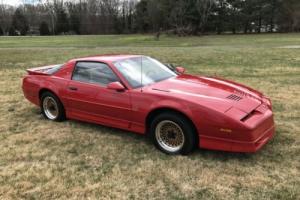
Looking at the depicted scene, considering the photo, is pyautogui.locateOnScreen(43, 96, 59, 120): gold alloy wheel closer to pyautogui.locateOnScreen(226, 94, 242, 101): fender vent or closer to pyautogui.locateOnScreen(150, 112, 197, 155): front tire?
pyautogui.locateOnScreen(150, 112, 197, 155): front tire

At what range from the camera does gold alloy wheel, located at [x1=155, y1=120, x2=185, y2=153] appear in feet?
16.0

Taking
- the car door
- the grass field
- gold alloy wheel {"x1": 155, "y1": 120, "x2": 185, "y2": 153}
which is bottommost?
the grass field

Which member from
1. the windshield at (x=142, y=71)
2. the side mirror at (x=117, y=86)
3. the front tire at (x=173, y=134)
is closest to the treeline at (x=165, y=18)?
the windshield at (x=142, y=71)

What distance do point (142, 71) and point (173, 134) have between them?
4.35ft

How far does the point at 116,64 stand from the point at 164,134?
146cm

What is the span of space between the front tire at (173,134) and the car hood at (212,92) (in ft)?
1.05

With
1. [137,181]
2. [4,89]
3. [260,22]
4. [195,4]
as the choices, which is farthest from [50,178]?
[260,22]

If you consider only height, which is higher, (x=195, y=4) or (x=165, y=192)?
(x=195, y=4)

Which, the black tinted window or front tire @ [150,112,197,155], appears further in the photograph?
the black tinted window

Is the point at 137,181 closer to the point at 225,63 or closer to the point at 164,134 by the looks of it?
the point at 164,134

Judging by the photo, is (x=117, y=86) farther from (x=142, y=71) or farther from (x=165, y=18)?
(x=165, y=18)

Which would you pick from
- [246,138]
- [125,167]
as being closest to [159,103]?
[125,167]

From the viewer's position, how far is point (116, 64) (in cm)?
575

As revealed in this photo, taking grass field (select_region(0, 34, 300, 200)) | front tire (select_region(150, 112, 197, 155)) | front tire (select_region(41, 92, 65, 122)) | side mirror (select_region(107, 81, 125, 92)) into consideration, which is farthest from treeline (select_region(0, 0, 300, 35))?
front tire (select_region(150, 112, 197, 155))
